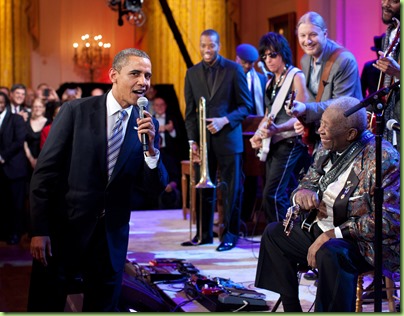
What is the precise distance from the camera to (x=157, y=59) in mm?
12242

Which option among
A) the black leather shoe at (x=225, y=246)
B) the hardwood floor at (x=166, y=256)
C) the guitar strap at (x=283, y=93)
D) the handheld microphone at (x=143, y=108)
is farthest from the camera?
the black leather shoe at (x=225, y=246)

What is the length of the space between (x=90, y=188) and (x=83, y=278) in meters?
0.46

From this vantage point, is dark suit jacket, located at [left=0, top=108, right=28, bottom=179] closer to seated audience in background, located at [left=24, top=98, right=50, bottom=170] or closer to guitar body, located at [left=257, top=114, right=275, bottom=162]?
seated audience in background, located at [left=24, top=98, right=50, bottom=170]

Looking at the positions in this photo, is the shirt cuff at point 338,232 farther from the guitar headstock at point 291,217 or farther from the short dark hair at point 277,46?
the short dark hair at point 277,46

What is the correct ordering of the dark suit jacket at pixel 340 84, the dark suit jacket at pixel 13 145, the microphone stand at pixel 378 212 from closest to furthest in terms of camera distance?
the microphone stand at pixel 378 212, the dark suit jacket at pixel 340 84, the dark suit jacket at pixel 13 145

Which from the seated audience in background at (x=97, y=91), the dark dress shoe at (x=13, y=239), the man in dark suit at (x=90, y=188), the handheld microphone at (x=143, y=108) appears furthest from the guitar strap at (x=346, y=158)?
the seated audience in background at (x=97, y=91)

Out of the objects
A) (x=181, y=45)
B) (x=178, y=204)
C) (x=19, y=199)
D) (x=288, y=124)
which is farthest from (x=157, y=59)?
(x=288, y=124)

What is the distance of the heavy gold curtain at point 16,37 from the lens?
41.2 feet

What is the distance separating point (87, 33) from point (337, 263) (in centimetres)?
932

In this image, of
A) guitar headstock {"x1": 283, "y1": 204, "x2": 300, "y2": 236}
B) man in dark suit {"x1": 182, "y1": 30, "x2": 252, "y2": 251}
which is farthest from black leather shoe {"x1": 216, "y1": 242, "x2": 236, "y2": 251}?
guitar headstock {"x1": 283, "y1": 204, "x2": 300, "y2": 236}

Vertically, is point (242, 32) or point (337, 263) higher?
point (242, 32)

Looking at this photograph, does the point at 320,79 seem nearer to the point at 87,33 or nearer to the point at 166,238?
the point at 166,238

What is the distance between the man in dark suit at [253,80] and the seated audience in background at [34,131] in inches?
95.1

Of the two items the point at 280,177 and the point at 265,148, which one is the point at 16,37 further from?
the point at 280,177
